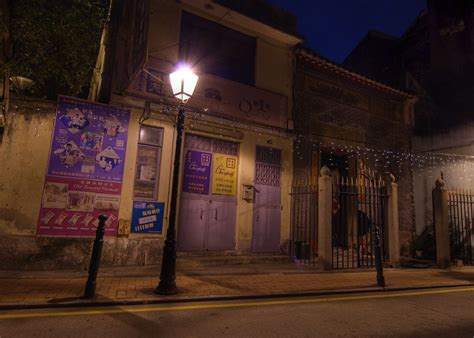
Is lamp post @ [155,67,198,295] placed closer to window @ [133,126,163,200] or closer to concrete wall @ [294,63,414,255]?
window @ [133,126,163,200]

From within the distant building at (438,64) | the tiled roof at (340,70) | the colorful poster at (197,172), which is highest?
the distant building at (438,64)

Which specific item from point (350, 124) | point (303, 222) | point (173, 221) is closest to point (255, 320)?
point (173, 221)

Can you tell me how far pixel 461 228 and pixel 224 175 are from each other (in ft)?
33.1

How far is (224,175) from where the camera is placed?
986cm

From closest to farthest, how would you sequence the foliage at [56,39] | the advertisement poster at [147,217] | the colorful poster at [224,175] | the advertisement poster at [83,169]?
the advertisement poster at [83,169]
the advertisement poster at [147,217]
the colorful poster at [224,175]
the foliage at [56,39]

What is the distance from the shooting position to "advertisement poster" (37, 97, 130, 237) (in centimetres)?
773

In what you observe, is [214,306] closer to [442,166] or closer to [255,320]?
[255,320]

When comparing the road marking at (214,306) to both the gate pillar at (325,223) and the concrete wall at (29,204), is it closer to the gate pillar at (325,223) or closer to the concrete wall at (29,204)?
the gate pillar at (325,223)

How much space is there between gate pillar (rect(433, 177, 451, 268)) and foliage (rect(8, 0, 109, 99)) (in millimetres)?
13406

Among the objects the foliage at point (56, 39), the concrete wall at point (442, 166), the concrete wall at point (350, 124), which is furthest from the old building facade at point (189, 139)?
the concrete wall at point (442, 166)

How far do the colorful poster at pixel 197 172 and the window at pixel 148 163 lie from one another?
2.74 feet

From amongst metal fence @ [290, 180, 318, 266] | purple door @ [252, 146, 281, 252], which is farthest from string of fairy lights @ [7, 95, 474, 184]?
metal fence @ [290, 180, 318, 266]

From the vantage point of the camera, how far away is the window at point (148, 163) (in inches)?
341

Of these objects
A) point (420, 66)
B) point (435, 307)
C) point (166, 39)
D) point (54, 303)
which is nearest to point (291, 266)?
point (435, 307)
